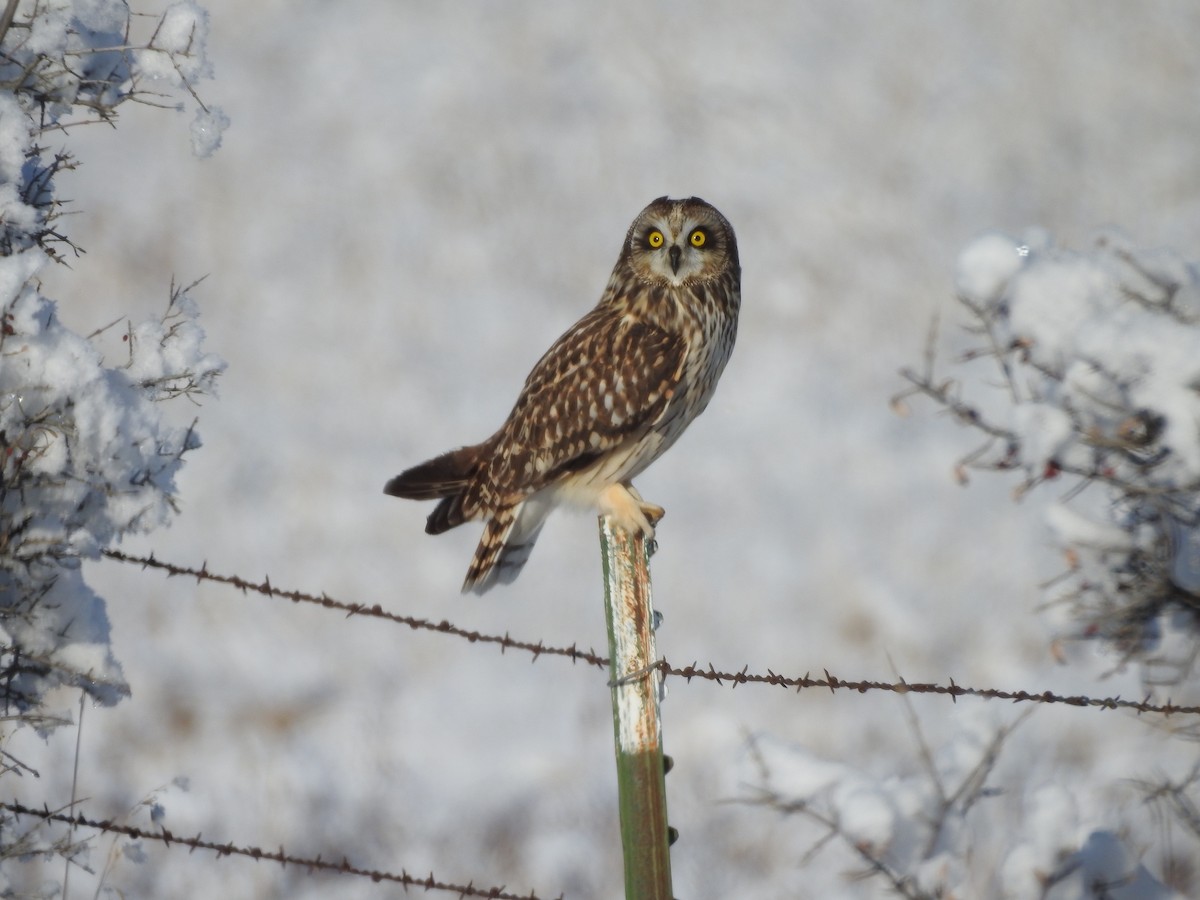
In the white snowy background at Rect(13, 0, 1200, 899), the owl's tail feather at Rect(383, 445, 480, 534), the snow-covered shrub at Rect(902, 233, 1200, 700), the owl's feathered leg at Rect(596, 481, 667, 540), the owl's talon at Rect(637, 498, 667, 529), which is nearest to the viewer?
the snow-covered shrub at Rect(902, 233, 1200, 700)

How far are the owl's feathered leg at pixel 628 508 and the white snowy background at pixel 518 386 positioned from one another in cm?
138

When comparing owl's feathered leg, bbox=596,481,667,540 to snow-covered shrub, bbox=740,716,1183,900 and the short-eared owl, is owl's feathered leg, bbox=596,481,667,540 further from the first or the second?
snow-covered shrub, bbox=740,716,1183,900

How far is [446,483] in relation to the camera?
4070mm

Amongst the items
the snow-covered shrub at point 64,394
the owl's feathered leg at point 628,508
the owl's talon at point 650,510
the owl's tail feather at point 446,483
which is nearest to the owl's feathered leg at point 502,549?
the owl's tail feather at point 446,483

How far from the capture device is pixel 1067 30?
1409cm

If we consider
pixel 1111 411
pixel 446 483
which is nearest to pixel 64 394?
pixel 446 483

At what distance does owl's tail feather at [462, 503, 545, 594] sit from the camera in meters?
4.02

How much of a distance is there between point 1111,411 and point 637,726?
1741mm

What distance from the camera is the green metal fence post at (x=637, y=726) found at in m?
2.53

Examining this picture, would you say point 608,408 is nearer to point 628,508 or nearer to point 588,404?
point 588,404

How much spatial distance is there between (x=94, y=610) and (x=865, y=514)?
8.26 metres

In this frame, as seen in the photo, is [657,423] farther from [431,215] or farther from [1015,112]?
[1015,112]

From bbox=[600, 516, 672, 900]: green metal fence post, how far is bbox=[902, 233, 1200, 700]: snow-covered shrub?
159 cm

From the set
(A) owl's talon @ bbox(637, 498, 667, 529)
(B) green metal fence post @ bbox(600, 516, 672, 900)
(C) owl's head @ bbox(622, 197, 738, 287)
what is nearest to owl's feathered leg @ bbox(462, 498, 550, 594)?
(A) owl's talon @ bbox(637, 498, 667, 529)
